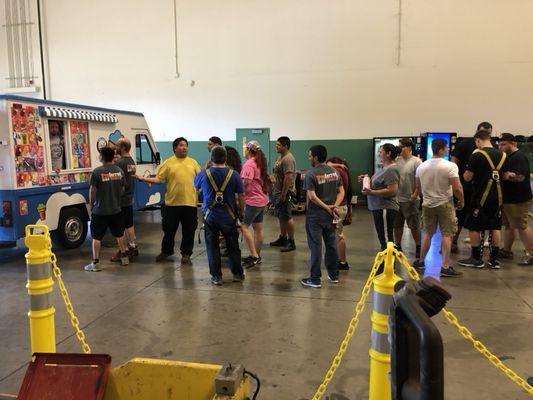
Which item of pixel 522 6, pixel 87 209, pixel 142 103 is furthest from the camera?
pixel 142 103

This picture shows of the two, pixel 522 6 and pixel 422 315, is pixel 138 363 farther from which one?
pixel 522 6

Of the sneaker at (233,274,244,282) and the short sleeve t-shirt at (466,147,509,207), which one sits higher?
the short sleeve t-shirt at (466,147,509,207)

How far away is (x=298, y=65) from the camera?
1275cm

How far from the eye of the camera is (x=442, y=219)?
5715mm

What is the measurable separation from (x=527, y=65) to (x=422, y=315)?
41.3 feet

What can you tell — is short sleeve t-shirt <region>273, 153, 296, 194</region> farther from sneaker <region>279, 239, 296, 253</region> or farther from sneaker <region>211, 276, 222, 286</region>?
sneaker <region>211, 276, 222, 286</region>

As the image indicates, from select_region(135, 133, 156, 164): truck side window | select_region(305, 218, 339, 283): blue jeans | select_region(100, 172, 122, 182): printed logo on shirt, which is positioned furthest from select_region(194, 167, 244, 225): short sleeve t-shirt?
select_region(135, 133, 156, 164): truck side window

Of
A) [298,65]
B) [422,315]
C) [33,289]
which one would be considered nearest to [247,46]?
[298,65]

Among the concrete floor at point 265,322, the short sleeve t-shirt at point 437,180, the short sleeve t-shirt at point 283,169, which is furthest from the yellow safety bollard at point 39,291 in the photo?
the short sleeve t-shirt at point 437,180

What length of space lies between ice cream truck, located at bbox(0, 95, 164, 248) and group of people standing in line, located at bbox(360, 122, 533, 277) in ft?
16.1

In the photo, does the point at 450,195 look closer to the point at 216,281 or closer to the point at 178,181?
the point at 216,281

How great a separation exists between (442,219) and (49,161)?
19.6ft

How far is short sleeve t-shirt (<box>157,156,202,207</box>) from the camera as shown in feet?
21.2

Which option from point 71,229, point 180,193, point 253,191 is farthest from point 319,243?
point 71,229
